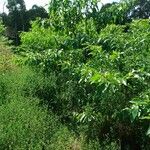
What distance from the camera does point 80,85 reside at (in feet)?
24.4

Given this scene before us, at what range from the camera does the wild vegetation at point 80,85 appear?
18.8ft

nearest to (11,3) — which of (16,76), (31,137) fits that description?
(16,76)

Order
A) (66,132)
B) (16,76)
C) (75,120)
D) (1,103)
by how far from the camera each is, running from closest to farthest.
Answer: (66,132), (75,120), (1,103), (16,76)

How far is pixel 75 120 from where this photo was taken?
23.8 ft

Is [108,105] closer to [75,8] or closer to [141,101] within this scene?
[141,101]

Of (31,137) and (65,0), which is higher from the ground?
(65,0)

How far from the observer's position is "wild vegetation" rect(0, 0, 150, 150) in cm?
574

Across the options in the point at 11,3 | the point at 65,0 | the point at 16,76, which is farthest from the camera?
the point at 11,3

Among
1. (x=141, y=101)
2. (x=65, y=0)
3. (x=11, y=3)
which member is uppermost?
(x=65, y=0)

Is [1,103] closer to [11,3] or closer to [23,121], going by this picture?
[23,121]

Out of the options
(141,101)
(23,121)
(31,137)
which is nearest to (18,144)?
(31,137)

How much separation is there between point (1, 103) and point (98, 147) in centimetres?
245

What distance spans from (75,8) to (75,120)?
2528mm

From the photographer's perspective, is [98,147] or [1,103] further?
[1,103]
